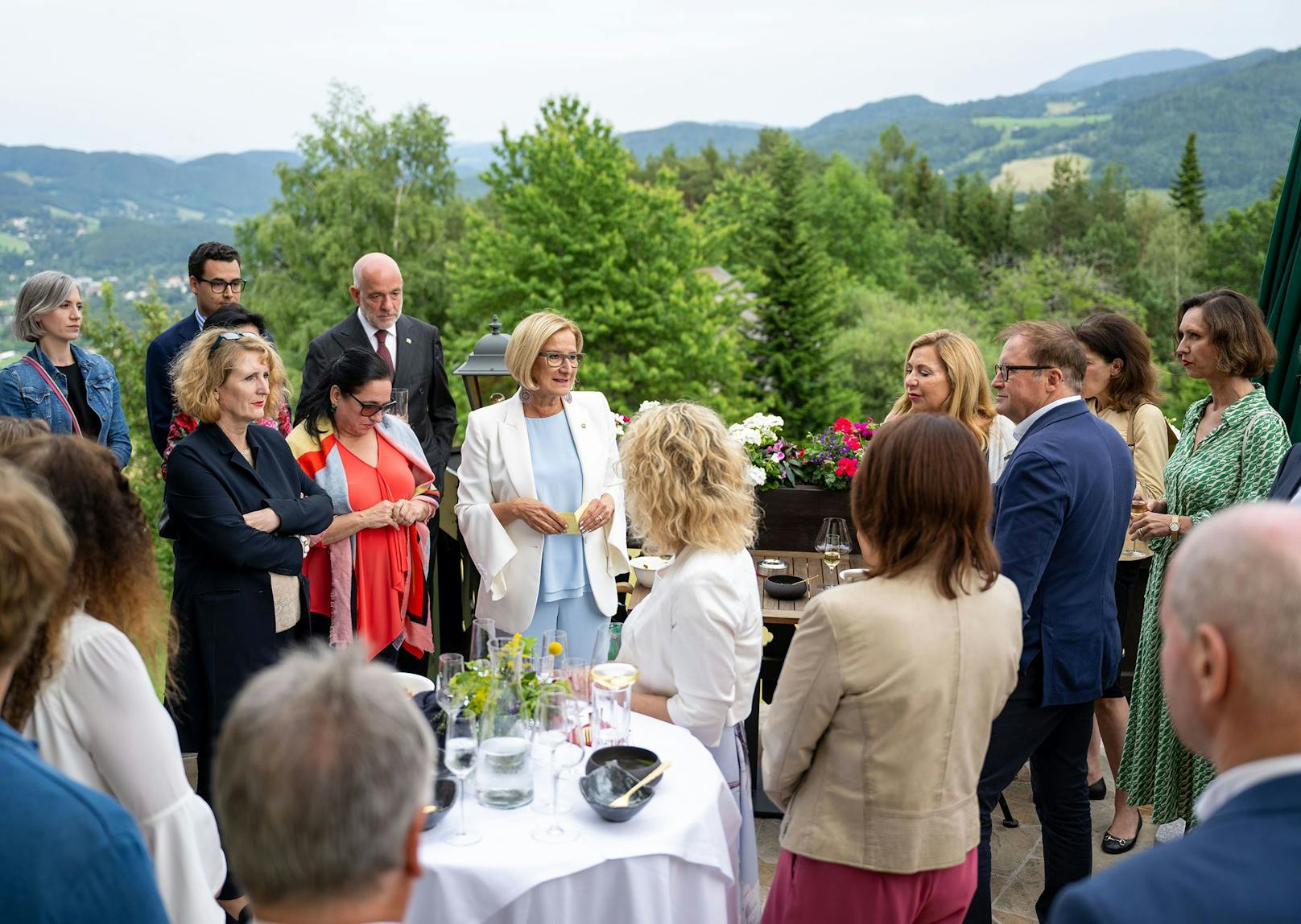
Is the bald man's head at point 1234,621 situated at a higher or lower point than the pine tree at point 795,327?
higher

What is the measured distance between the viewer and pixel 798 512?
4992mm

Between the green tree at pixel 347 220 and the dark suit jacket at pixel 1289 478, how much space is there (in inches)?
1238

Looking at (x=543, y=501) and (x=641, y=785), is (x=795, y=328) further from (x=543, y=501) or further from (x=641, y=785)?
(x=641, y=785)

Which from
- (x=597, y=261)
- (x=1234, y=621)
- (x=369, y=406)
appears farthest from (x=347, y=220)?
(x=1234, y=621)

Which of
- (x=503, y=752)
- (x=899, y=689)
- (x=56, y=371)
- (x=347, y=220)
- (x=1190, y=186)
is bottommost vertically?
(x=503, y=752)

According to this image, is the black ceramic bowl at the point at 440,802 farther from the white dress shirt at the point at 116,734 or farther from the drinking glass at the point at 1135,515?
the drinking glass at the point at 1135,515

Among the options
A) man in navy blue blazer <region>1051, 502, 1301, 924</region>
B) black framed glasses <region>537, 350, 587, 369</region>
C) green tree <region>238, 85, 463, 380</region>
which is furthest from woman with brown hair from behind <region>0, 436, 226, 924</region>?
green tree <region>238, 85, 463, 380</region>

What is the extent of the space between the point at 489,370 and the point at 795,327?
3378 centimetres

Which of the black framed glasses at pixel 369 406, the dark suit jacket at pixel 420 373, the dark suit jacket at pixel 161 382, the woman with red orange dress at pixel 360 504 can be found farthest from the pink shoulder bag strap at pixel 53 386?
the black framed glasses at pixel 369 406

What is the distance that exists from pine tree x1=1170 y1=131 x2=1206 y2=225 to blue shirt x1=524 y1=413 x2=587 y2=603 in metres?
67.1

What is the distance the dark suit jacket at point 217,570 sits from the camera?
10.1ft

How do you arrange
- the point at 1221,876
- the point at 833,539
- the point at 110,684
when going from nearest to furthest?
1. the point at 1221,876
2. the point at 110,684
3. the point at 833,539

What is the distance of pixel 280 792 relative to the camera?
1.03 m

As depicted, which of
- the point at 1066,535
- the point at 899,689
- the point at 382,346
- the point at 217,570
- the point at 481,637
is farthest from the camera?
the point at 382,346
